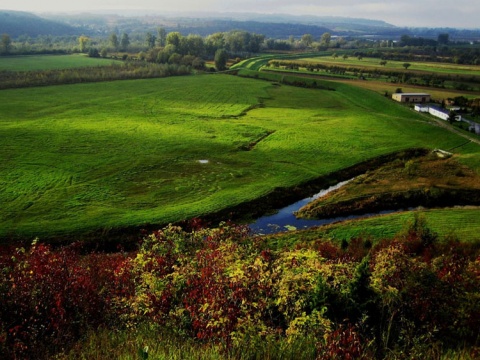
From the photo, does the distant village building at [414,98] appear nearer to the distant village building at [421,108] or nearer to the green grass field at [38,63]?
the distant village building at [421,108]

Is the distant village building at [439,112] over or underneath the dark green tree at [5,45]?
underneath

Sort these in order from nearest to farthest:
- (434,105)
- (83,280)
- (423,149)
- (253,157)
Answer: (83,280)
(253,157)
(423,149)
(434,105)

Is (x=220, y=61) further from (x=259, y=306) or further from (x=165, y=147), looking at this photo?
(x=259, y=306)

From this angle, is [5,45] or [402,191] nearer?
[402,191]

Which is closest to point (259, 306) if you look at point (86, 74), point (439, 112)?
point (439, 112)

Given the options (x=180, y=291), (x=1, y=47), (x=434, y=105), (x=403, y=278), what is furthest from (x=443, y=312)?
(x=1, y=47)

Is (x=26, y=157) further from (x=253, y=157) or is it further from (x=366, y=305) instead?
(x=366, y=305)

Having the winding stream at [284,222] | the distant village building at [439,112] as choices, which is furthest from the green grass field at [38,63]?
the winding stream at [284,222]
